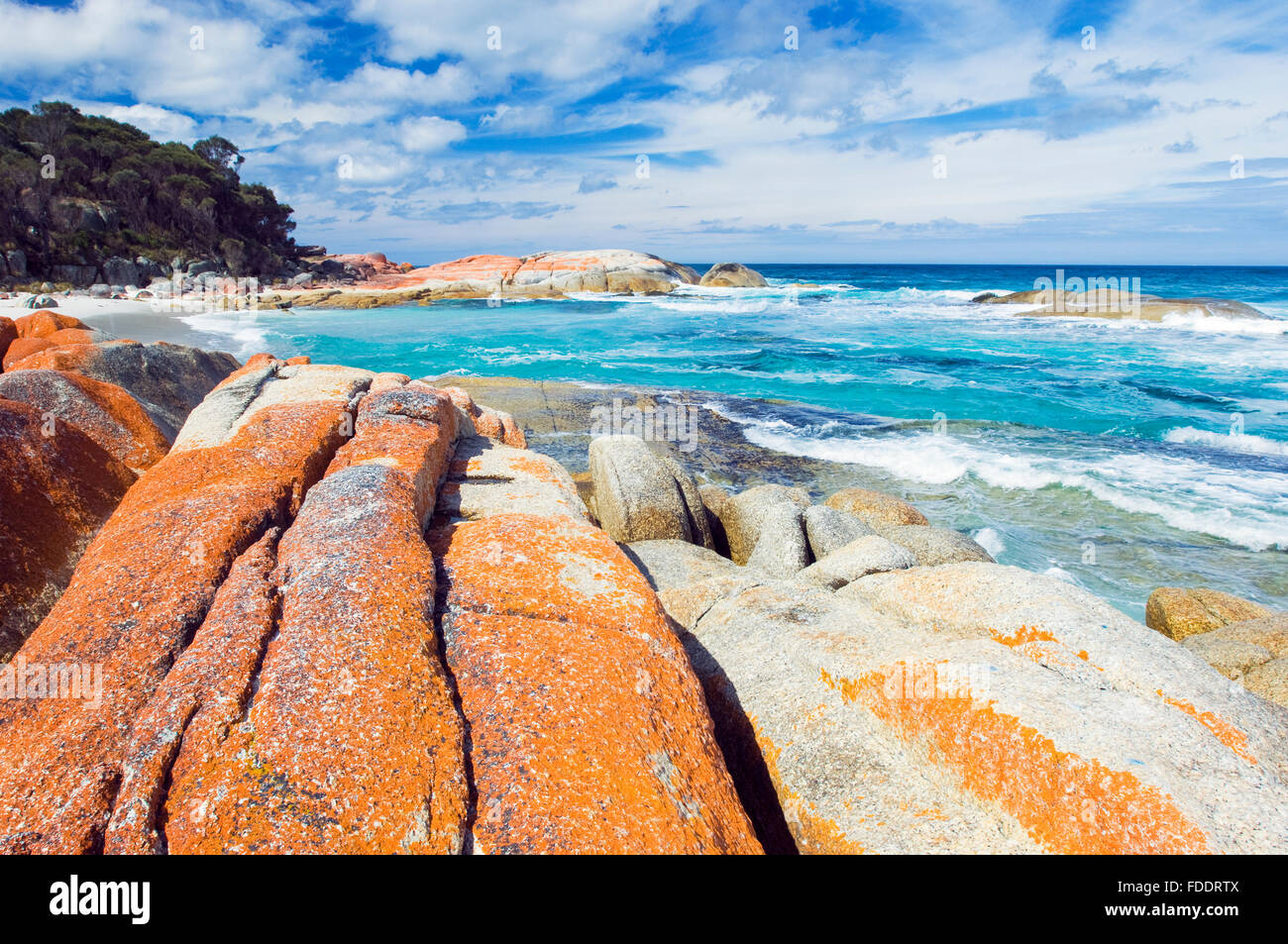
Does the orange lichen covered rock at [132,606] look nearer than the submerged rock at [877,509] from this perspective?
Yes

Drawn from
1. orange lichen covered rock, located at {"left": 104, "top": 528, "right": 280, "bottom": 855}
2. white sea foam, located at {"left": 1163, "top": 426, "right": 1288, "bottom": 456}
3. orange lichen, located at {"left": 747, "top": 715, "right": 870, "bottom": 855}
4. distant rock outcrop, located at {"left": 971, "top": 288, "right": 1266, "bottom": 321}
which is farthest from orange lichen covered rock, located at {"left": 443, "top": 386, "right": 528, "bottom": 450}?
distant rock outcrop, located at {"left": 971, "top": 288, "right": 1266, "bottom": 321}

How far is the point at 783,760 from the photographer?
10.7ft

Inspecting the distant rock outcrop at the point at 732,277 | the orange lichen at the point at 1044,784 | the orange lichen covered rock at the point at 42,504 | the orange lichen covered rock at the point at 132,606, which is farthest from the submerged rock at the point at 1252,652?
the distant rock outcrop at the point at 732,277

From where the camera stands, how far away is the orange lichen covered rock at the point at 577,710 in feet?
7.29

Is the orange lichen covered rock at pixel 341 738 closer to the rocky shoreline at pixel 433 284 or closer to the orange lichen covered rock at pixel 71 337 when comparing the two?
the orange lichen covered rock at pixel 71 337

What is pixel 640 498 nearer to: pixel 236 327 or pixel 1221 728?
pixel 1221 728

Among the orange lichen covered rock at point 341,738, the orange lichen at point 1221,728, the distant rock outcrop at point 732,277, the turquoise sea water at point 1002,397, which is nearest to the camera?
the orange lichen covered rock at point 341,738

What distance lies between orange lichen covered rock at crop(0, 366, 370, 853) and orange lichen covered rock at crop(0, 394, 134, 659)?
525mm

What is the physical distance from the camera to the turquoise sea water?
31.9ft

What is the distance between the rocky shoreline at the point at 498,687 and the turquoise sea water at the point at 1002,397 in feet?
17.6

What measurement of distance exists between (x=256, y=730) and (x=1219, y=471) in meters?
16.1

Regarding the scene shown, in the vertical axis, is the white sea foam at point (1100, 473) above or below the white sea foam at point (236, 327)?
below

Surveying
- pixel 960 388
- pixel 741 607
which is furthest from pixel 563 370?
pixel 741 607
